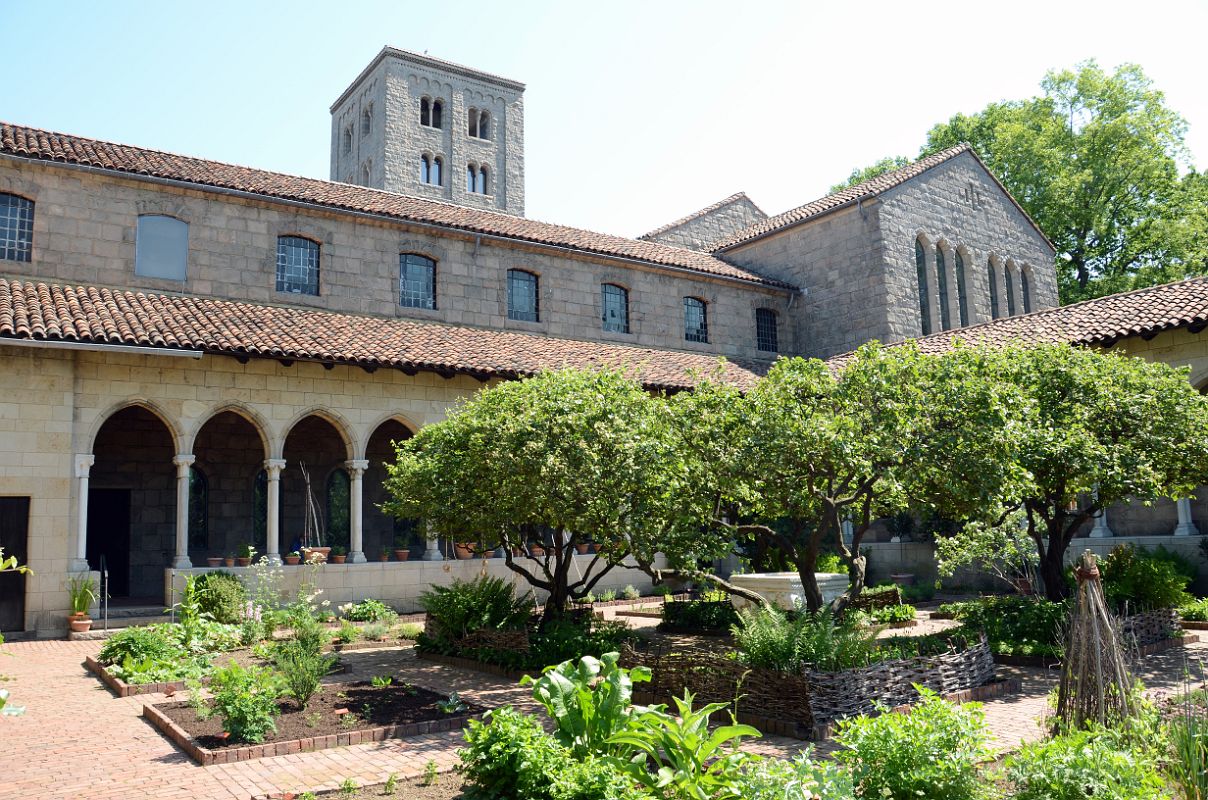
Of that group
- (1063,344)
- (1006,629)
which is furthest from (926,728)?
(1063,344)

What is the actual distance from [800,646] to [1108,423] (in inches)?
261

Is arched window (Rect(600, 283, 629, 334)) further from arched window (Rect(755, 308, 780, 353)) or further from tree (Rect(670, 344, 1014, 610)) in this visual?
tree (Rect(670, 344, 1014, 610))

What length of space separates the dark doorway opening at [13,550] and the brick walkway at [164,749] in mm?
4715

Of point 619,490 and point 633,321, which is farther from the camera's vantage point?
point 633,321

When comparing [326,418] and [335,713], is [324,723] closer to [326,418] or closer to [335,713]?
[335,713]

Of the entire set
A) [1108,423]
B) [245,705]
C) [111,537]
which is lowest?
[245,705]

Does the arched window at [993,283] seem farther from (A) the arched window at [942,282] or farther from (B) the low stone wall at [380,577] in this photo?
(B) the low stone wall at [380,577]

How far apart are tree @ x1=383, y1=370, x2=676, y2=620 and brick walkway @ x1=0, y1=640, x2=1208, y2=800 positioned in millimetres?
2230

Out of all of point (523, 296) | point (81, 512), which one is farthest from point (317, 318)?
point (81, 512)

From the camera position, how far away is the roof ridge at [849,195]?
2881 centimetres

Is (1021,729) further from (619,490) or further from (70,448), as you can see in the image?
(70,448)

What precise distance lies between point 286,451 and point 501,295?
282 inches

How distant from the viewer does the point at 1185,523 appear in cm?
1938

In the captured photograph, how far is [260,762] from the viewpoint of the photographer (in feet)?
25.9
